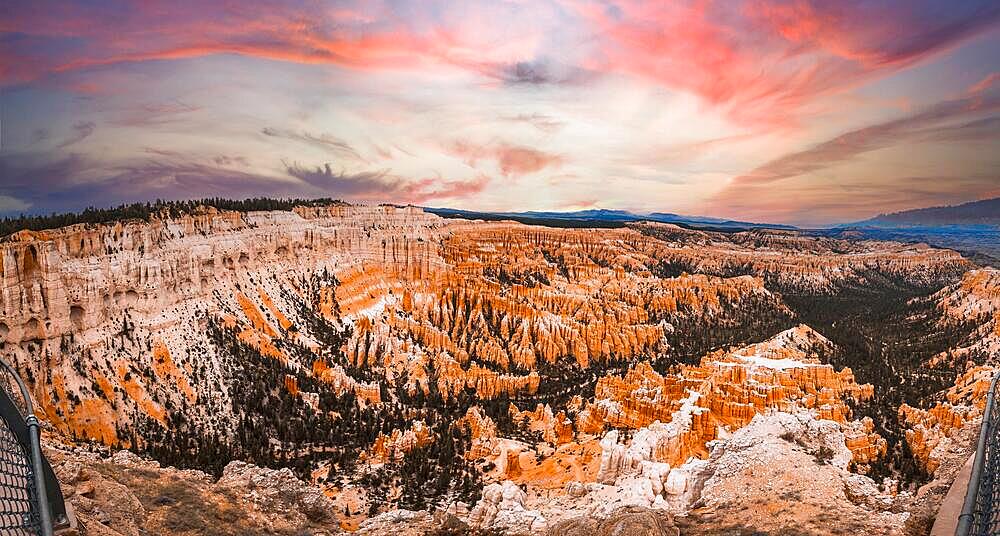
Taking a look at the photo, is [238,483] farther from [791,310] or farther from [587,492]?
[791,310]

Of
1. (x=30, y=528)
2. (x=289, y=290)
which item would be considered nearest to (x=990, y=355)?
(x=30, y=528)

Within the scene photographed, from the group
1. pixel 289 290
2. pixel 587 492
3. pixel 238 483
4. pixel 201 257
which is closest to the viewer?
pixel 238 483

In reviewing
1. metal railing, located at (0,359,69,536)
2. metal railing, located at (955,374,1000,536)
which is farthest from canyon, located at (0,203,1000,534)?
metal railing, located at (955,374,1000,536)

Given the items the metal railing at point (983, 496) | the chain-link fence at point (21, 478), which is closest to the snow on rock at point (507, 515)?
the metal railing at point (983, 496)

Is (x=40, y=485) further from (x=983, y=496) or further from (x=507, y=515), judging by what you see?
(x=507, y=515)

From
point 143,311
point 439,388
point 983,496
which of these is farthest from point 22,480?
point 439,388
